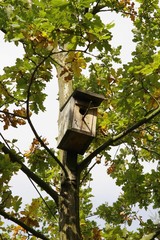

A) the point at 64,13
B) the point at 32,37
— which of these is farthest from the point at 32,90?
the point at 64,13

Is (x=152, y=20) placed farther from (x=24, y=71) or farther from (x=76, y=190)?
(x=76, y=190)

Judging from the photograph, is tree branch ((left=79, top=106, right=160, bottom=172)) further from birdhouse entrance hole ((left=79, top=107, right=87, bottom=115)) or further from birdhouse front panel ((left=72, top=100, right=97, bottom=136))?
birdhouse entrance hole ((left=79, top=107, right=87, bottom=115))

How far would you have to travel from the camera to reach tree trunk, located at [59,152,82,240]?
296cm

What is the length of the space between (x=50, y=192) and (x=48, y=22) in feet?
5.65

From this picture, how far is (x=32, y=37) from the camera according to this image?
2617 mm

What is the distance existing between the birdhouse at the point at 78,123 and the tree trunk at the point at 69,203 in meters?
0.14

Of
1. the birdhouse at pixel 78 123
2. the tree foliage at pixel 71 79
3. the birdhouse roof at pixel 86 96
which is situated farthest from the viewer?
the birdhouse roof at pixel 86 96

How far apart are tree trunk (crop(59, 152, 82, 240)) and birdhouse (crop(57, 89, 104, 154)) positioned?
14 cm

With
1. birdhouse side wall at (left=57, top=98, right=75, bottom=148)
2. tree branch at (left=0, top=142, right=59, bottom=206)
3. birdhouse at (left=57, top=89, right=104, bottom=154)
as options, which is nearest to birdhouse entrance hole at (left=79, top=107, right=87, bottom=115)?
birdhouse at (left=57, top=89, right=104, bottom=154)

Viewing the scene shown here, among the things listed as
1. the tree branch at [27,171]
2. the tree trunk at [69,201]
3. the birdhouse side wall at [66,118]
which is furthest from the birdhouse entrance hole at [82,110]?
the tree branch at [27,171]

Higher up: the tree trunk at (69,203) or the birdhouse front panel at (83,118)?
the birdhouse front panel at (83,118)

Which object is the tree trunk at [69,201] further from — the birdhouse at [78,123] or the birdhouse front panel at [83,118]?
the birdhouse front panel at [83,118]

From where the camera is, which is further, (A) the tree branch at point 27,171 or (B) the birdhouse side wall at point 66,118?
(B) the birdhouse side wall at point 66,118

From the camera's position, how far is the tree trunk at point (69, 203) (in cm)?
296
